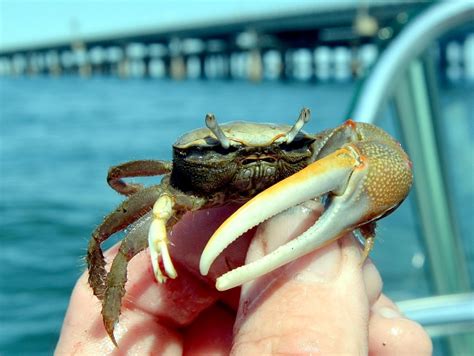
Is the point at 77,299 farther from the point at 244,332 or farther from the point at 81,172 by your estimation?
the point at 81,172

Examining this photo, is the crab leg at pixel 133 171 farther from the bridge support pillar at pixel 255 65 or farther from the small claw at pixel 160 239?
the bridge support pillar at pixel 255 65

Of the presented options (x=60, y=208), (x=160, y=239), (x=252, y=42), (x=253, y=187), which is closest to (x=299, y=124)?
(x=253, y=187)

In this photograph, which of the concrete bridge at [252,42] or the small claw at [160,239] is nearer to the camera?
the small claw at [160,239]

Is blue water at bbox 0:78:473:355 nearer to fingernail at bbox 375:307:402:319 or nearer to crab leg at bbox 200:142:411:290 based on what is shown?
fingernail at bbox 375:307:402:319

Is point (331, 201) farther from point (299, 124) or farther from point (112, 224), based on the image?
point (112, 224)

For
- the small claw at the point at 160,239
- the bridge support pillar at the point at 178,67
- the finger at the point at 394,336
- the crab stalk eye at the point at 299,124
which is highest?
the crab stalk eye at the point at 299,124

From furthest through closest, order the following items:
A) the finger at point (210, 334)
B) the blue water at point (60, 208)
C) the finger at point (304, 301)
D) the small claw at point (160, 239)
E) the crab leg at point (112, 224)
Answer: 1. the blue water at point (60, 208)
2. the finger at point (210, 334)
3. the crab leg at point (112, 224)
4. the small claw at point (160, 239)
5. the finger at point (304, 301)

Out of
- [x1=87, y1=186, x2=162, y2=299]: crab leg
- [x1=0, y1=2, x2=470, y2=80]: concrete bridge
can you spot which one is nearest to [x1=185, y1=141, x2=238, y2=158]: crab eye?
[x1=87, y1=186, x2=162, y2=299]: crab leg

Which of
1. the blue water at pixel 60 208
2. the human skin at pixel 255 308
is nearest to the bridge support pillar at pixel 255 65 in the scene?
the blue water at pixel 60 208
